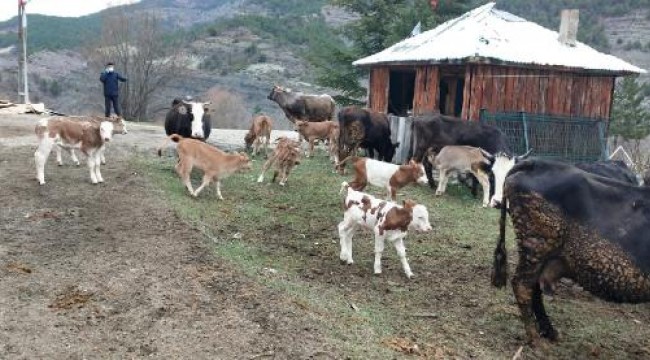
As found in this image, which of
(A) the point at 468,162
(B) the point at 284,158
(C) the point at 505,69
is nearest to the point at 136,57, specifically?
(C) the point at 505,69

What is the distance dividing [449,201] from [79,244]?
803 cm

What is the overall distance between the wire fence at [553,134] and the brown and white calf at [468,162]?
311 centimetres

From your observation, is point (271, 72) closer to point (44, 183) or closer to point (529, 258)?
point (44, 183)

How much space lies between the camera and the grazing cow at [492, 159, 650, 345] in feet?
20.6

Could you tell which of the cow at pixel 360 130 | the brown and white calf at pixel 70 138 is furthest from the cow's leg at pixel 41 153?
the cow at pixel 360 130

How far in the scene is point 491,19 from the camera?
19.6 metres

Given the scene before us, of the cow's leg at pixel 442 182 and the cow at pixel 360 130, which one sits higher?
the cow at pixel 360 130

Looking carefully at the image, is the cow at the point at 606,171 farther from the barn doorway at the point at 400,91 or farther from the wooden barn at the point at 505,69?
the barn doorway at the point at 400,91

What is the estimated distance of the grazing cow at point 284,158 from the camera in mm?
12922

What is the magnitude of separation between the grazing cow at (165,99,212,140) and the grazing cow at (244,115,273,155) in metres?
2.39

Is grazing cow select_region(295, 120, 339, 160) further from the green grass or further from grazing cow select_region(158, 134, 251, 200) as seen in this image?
grazing cow select_region(158, 134, 251, 200)

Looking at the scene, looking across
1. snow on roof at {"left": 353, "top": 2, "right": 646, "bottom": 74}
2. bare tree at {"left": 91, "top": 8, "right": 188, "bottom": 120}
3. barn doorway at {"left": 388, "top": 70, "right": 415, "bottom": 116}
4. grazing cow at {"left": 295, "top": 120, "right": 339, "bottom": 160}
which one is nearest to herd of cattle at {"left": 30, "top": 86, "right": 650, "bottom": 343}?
grazing cow at {"left": 295, "top": 120, "right": 339, "bottom": 160}

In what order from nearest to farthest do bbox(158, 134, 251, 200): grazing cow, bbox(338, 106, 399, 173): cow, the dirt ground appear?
the dirt ground
bbox(158, 134, 251, 200): grazing cow
bbox(338, 106, 399, 173): cow

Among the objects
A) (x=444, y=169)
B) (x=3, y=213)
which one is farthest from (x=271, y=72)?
(x=3, y=213)
